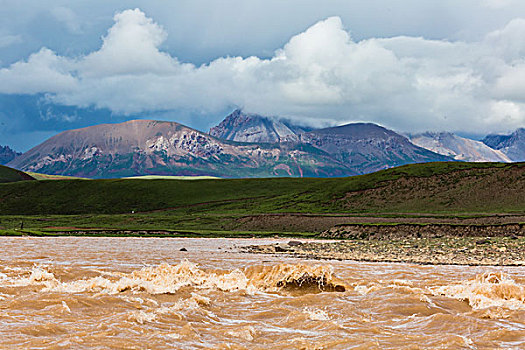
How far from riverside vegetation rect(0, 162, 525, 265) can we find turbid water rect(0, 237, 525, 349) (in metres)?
43.6

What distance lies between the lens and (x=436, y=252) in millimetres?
43219

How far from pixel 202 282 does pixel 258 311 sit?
661 cm

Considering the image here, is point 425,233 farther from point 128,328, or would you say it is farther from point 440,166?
point 440,166

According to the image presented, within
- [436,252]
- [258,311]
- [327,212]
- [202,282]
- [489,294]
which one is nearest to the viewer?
[258,311]

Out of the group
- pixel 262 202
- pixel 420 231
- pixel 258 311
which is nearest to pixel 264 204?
pixel 262 202

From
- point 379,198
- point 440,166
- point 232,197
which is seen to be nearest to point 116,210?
point 232,197

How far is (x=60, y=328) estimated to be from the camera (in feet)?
44.6

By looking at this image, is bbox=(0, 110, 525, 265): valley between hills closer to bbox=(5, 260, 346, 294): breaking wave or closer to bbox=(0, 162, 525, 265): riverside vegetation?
bbox=(0, 162, 525, 265): riverside vegetation

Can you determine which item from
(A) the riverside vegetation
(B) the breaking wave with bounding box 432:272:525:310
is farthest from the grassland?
(B) the breaking wave with bounding box 432:272:525:310

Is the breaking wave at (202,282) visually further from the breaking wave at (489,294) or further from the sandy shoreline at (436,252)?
the sandy shoreline at (436,252)

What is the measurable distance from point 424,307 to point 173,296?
9285 millimetres

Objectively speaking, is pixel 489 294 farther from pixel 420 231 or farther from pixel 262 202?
pixel 262 202

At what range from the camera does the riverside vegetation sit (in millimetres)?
91312

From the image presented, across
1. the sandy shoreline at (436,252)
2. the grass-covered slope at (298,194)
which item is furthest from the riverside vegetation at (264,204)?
the sandy shoreline at (436,252)
